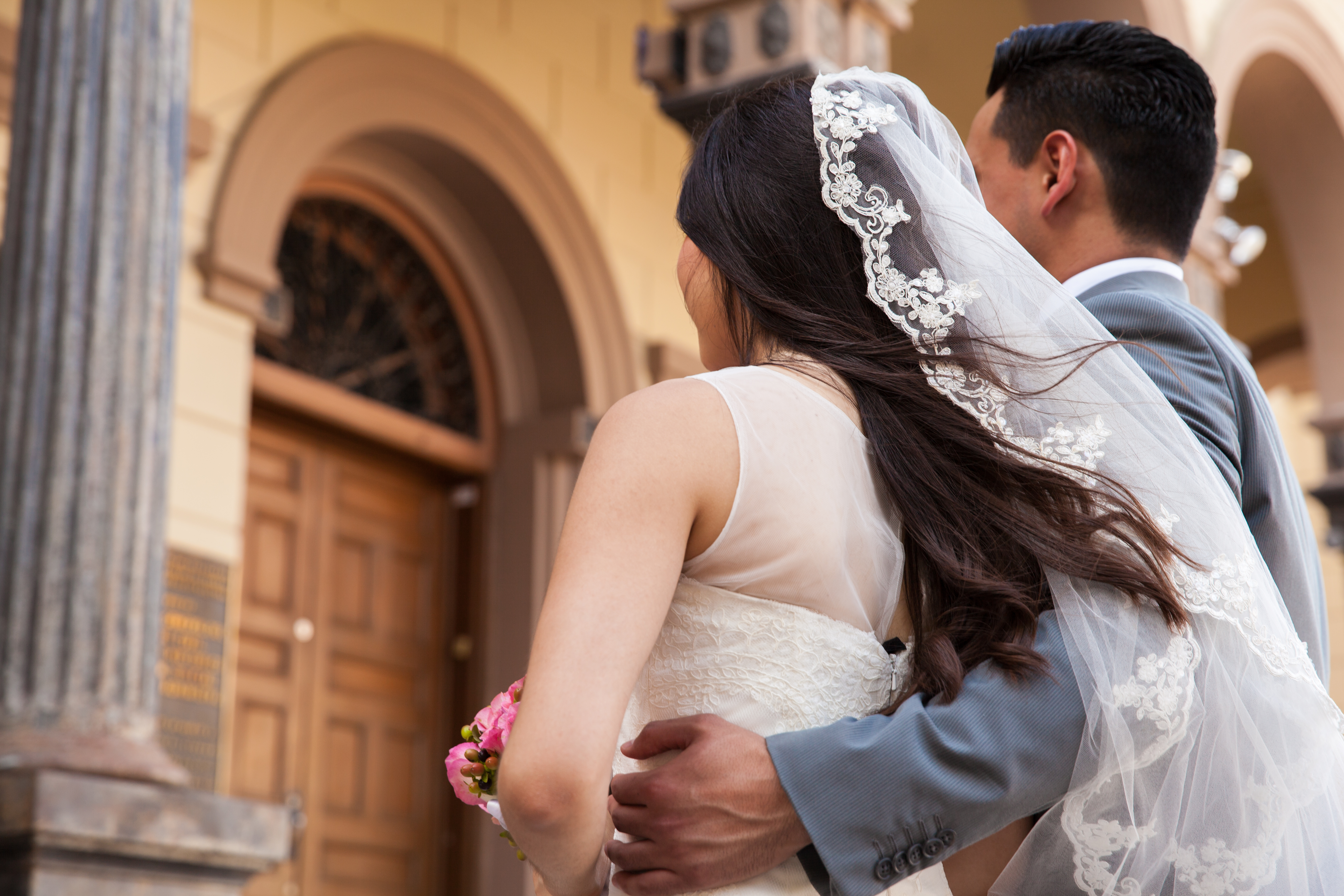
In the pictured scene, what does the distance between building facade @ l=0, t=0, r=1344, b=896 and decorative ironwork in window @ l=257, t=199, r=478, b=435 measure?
1 cm

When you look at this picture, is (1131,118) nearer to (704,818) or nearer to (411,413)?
(704,818)

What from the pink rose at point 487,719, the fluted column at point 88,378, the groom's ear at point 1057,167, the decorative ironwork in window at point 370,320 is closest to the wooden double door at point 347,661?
the decorative ironwork in window at point 370,320

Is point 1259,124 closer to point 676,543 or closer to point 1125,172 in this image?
point 1125,172

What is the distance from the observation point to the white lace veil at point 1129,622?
1.60 metres

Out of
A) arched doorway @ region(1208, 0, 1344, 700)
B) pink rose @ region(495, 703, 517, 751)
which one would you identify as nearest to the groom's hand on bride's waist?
pink rose @ region(495, 703, 517, 751)

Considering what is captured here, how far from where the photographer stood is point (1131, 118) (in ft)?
7.30

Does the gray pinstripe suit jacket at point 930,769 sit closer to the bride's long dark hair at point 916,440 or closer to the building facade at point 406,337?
the bride's long dark hair at point 916,440

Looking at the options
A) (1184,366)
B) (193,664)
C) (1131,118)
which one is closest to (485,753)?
(1184,366)

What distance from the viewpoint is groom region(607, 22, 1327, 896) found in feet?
4.83

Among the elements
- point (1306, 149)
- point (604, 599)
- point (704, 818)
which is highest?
point (1306, 149)

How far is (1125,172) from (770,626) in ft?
3.46

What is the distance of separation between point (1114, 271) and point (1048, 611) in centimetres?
70

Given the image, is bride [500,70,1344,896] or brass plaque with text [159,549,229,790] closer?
bride [500,70,1344,896]

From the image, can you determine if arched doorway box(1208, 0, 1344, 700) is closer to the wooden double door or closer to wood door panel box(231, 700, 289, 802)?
the wooden double door
